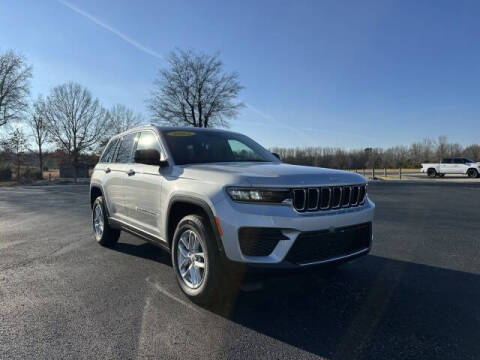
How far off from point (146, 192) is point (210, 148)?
0.98 m

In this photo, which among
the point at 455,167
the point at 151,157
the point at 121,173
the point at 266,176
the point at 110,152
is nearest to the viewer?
the point at 266,176

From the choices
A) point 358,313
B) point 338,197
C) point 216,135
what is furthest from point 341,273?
point 216,135

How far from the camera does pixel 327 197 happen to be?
10.2 feet

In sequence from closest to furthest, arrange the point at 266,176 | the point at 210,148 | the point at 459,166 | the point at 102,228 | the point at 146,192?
1. the point at 266,176
2. the point at 146,192
3. the point at 210,148
4. the point at 102,228
5. the point at 459,166

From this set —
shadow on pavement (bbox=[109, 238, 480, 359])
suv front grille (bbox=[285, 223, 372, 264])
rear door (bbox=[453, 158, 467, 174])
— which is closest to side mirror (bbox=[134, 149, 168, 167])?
shadow on pavement (bbox=[109, 238, 480, 359])

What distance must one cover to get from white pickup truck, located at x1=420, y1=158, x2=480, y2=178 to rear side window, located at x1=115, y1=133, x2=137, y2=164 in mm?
33265

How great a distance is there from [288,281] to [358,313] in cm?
100

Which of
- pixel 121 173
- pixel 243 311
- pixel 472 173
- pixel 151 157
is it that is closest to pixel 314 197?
pixel 243 311

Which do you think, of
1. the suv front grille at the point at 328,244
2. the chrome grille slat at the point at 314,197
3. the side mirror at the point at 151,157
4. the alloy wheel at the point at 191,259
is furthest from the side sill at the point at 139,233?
the chrome grille slat at the point at 314,197

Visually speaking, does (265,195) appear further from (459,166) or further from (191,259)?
(459,166)

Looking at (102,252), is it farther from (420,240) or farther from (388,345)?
(420,240)

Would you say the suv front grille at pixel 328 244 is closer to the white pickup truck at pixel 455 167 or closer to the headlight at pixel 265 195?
the headlight at pixel 265 195

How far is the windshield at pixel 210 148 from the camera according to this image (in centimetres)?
405

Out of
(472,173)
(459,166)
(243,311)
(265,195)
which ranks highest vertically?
(459,166)
